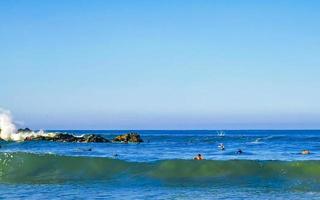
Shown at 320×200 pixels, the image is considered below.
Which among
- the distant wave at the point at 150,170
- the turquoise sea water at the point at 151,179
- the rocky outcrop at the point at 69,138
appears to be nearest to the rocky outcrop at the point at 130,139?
the rocky outcrop at the point at 69,138

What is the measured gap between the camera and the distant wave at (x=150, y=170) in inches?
933

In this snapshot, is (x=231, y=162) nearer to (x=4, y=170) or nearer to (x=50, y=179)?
(x=50, y=179)

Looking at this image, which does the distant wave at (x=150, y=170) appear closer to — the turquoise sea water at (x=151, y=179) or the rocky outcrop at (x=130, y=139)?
the turquoise sea water at (x=151, y=179)

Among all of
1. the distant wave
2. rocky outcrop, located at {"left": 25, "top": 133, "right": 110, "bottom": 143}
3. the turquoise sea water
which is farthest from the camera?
rocky outcrop, located at {"left": 25, "top": 133, "right": 110, "bottom": 143}

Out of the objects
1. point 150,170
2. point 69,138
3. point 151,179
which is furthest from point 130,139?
point 151,179

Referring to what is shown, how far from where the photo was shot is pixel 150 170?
24.8 metres

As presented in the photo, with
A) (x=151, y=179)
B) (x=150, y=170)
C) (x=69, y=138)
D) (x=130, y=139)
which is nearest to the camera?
(x=151, y=179)

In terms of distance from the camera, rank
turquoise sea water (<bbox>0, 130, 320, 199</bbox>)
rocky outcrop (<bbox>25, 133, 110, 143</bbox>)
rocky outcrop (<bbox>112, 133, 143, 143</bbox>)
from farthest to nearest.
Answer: rocky outcrop (<bbox>112, 133, 143, 143</bbox>) → rocky outcrop (<bbox>25, 133, 110, 143</bbox>) → turquoise sea water (<bbox>0, 130, 320, 199</bbox>)

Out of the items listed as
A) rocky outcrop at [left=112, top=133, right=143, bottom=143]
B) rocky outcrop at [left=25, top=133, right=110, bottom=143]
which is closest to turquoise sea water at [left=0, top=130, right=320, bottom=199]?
rocky outcrop at [left=25, top=133, right=110, bottom=143]

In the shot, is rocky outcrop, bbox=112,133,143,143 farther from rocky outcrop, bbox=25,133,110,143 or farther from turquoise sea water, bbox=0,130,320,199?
Answer: turquoise sea water, bbox=0,130,320,199

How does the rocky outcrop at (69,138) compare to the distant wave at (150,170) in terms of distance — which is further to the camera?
the rocky outcrop at (69,138)

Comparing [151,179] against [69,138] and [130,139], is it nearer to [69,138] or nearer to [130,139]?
[130,139]

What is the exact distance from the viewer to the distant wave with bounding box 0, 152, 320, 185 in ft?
77.8

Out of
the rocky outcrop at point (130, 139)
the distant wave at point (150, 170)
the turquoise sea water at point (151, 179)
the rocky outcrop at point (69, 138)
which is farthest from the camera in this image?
the rocky outcrop at point (130, 139)
